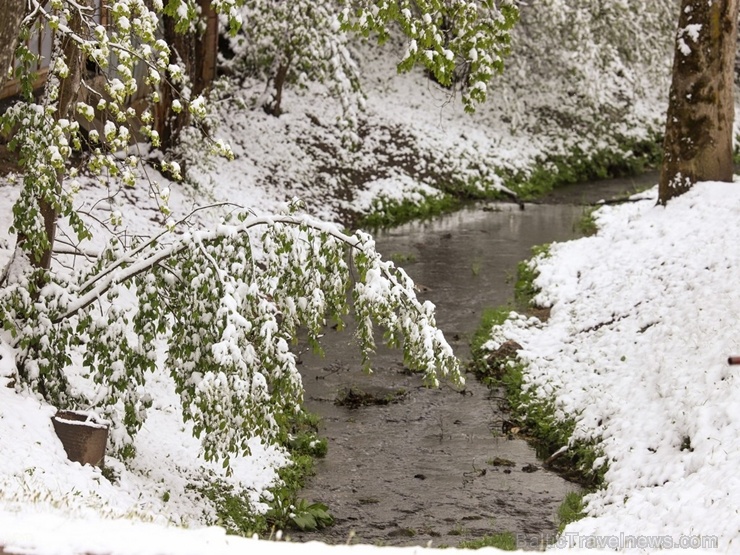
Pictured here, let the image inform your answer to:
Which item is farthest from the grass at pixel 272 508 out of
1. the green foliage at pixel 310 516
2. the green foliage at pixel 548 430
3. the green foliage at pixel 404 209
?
the green foliage at pixel 404 209

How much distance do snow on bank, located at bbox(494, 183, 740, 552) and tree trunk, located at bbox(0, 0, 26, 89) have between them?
5.72m

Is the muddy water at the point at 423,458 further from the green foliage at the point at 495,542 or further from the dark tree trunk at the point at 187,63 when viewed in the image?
the dark tree trunk at the point at 187,63

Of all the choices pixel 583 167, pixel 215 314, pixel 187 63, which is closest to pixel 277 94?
pixel 187 63

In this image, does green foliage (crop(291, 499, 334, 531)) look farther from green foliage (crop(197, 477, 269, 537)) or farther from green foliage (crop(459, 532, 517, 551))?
green foliage (crop(459, 532, 517, 551))

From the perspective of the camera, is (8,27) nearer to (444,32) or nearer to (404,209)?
(444,32)

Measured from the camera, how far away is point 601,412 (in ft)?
32.5

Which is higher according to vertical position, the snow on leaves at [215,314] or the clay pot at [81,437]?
the snow on leaves at [215,314]

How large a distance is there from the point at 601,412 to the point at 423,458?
195 centimetres

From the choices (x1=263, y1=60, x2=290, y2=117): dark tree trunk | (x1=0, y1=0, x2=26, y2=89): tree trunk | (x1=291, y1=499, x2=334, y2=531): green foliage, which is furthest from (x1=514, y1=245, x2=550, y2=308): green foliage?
(x1=0, y1=0, x2=26, y2=89): tree trunk

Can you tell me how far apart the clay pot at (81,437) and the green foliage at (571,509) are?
394 centimetres

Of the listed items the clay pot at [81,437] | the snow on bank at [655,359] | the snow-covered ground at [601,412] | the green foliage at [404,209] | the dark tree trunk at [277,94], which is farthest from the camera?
the dark tree trunk at [277,94]

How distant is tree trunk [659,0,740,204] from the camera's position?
13250 mm

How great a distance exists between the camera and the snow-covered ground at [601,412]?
4.54m

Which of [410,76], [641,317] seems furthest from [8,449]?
[410,76]
